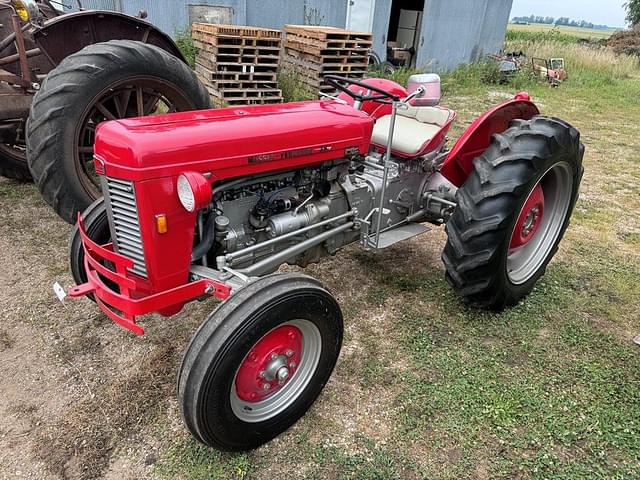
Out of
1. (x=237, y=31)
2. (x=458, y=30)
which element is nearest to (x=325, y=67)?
(x=237, y=31)

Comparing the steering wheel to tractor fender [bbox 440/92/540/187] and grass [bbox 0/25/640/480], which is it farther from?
grass [bbox 0/25/640/480]

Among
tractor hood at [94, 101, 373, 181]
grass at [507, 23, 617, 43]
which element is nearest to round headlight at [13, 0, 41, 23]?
Answer: tractor hood at [94, 101, 373, 181]

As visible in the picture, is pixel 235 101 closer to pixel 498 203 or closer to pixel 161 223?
pixel 498 203

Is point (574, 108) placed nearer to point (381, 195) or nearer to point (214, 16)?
point (214, 16)

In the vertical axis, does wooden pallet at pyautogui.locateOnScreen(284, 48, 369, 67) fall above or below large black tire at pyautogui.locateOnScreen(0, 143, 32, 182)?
above

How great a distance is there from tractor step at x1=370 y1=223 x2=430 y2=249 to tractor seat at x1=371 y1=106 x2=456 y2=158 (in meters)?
0.51

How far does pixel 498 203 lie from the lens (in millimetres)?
2719

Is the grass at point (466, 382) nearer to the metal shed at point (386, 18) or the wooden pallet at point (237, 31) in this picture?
the wooden pallet at point (237, 31)

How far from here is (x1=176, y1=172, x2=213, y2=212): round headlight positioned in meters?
1.99

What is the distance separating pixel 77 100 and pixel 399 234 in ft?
7.52

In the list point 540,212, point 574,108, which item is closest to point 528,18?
point 574,108

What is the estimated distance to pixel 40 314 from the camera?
301 centimetres

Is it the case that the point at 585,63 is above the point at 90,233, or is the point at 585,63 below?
below

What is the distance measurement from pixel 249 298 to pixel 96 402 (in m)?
1.10
